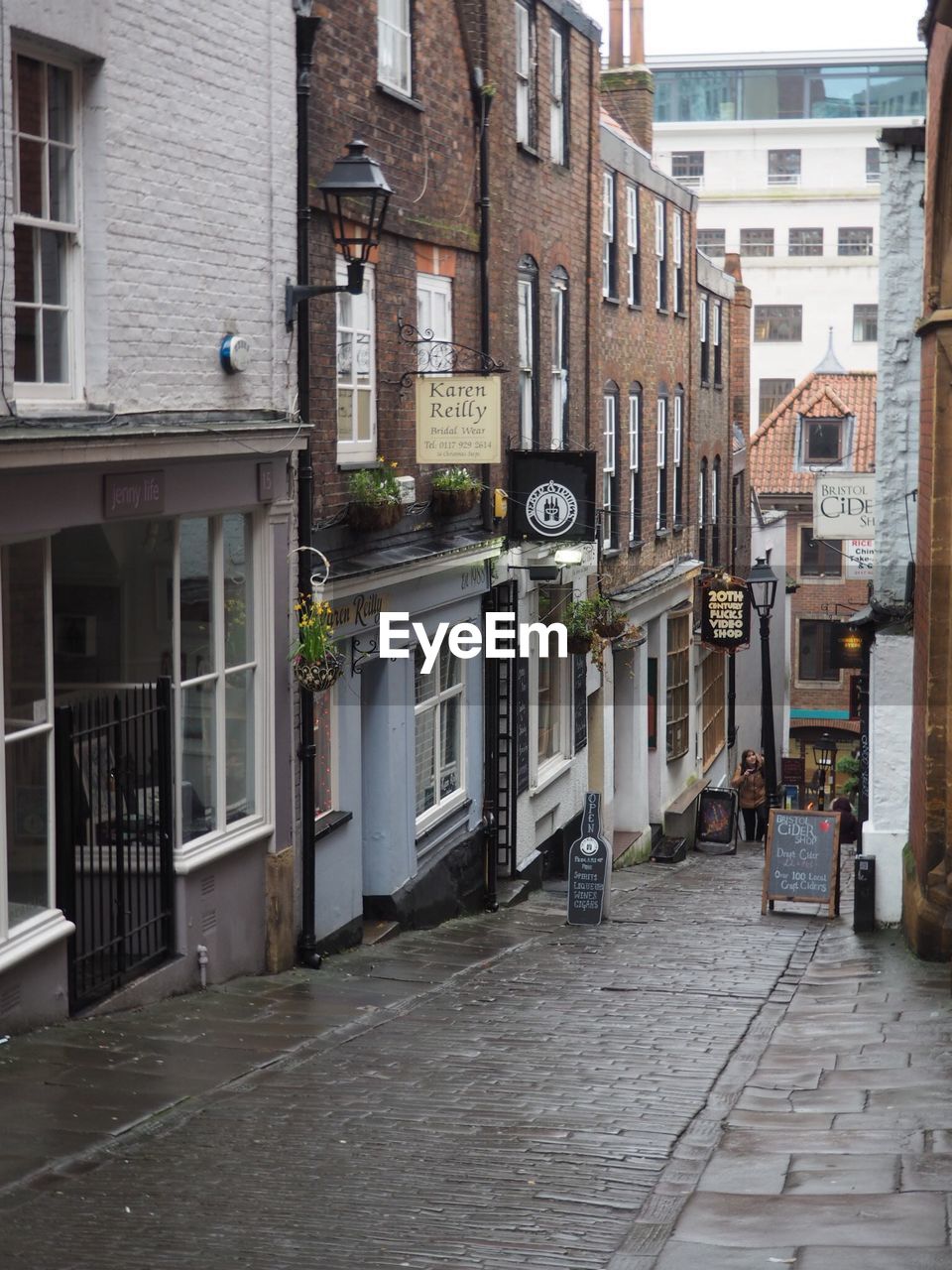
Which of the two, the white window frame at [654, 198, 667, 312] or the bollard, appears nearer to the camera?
the bollard

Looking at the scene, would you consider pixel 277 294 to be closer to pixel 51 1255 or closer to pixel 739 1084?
pixel 739 1084

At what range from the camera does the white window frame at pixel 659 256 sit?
27.1 metres

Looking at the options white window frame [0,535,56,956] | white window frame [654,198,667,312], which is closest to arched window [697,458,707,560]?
white window frame [654,198,667,312]

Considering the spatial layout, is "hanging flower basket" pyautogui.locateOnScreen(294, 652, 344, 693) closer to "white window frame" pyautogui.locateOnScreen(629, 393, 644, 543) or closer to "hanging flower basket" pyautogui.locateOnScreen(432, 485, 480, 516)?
"hanging flower basket" pyautogui.locateOnScreen(432, 485, 480, 516)

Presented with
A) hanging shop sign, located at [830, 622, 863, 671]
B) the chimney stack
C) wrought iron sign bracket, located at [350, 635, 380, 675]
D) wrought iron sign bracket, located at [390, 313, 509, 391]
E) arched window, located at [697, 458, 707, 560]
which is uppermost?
the chimney stack

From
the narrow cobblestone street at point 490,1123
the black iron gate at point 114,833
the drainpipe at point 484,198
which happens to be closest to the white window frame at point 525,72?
the drainpipe at point 484,198

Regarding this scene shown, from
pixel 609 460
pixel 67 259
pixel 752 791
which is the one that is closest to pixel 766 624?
pixel 752 791

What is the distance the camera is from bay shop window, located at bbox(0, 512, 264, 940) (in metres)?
9.50

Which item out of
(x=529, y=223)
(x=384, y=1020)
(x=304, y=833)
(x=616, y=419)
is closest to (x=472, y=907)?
(x=304, y=833)

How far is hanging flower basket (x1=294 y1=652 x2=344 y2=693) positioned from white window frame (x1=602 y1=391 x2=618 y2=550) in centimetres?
1180

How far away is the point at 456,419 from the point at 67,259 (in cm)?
533

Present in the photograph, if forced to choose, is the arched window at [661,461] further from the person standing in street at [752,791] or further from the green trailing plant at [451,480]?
the green trailing plant at [451,480]

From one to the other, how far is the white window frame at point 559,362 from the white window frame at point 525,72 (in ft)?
6.58
